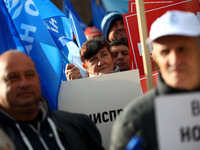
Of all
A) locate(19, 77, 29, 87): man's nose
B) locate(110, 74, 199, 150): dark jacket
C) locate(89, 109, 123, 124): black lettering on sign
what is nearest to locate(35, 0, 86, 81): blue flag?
locate(89, 109, 123, 124): black lettering on sign

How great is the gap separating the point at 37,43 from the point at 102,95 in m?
0.78

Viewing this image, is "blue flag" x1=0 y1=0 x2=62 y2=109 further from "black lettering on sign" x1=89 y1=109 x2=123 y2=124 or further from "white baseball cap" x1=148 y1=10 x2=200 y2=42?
"white baseball cap" x1=148 y1=10 x2=200 y2=42

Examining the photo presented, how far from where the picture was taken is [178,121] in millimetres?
1772

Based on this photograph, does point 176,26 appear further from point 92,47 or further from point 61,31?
point 61,31

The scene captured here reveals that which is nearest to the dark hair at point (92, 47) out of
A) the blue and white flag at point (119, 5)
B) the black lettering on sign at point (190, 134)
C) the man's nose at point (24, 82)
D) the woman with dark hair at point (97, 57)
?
the woman with dark hair at point (97, 57)

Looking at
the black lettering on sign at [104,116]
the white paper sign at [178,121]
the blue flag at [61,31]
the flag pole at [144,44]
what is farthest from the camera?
the blue flag at [61,31]

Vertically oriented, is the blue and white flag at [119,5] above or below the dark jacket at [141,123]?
above

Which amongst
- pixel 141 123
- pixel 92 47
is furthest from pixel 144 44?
pixel 92 47

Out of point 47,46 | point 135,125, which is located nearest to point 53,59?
point 47,46

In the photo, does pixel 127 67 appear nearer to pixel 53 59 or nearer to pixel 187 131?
pixel 53 59

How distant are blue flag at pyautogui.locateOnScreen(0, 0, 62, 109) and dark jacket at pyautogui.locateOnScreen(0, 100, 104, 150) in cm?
62

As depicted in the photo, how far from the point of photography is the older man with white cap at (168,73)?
5.89ft

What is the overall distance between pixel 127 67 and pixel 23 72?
192 centimetres

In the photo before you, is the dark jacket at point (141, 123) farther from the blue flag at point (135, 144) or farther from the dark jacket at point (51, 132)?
the dark jacket at point (51, 132)
